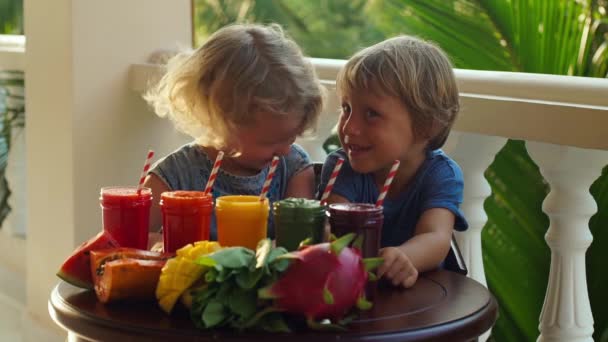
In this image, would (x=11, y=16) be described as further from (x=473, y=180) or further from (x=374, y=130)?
(x=374, y=130)

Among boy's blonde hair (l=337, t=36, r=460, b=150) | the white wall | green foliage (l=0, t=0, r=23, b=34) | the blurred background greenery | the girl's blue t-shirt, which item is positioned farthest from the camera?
green foliage (l=0, t=0, r=23, b=34)

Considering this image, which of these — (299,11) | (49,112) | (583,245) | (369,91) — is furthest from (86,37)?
(299,11)

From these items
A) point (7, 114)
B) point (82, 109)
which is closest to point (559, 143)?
point (82, 109)

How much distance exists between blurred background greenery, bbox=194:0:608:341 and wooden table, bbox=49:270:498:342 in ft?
3.66

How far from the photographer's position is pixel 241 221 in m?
1.67

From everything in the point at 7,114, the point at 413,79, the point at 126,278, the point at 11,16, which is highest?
the point at 413,79

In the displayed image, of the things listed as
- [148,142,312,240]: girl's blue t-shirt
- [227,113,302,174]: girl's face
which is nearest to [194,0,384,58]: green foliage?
[148,142,312,240]: girl's blue t-shirt

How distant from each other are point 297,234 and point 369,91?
0.45 m

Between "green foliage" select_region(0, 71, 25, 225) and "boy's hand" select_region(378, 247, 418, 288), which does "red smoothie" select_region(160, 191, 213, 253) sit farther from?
"green foliage" select_region(0, 71, 25, 225)

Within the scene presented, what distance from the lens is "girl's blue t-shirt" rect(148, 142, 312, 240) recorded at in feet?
7.28

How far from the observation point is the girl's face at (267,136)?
208 centimetres

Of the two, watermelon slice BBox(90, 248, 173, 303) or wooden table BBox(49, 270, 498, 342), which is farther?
watermelon slice BBox(90, 248, 173, 303)

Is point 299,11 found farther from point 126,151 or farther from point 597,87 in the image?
point 597,87

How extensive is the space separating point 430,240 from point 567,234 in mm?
408
